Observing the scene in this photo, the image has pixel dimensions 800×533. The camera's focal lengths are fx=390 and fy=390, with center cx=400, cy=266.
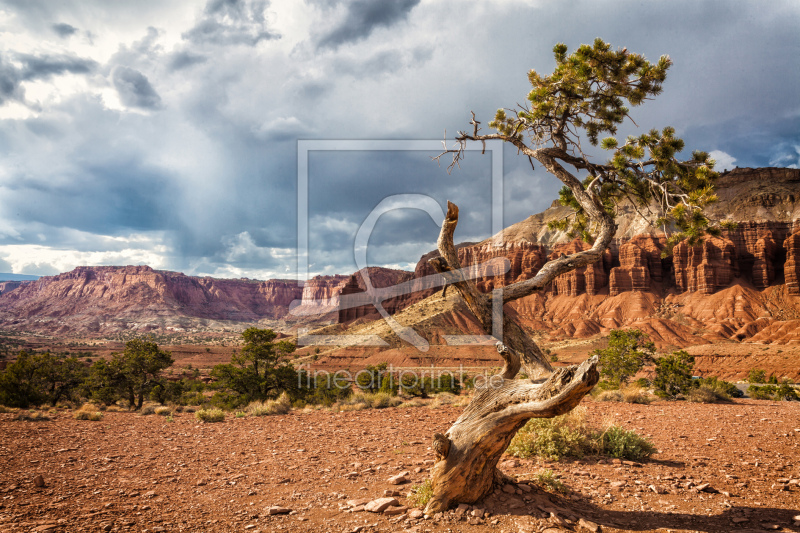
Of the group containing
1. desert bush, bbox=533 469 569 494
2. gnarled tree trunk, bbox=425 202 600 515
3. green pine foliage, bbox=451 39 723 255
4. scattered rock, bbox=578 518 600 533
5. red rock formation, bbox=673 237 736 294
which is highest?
red rock formation, bbox=673 237 736 294

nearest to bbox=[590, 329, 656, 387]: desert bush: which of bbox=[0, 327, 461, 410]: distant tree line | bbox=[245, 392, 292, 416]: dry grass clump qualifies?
bbox=[0, 327, 461, 410]: distant tree line

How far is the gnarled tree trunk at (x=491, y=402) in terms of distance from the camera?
14.3 feet

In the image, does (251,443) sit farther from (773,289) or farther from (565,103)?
(773,289)

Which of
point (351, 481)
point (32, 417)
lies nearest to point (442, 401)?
point (351, 481)

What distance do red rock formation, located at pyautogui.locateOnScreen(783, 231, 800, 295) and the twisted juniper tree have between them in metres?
114

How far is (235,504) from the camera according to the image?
550 cm

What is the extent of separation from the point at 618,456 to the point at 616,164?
5.38 metres

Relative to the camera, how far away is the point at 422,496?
16.6 ft

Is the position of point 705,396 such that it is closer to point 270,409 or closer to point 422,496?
point 422,496

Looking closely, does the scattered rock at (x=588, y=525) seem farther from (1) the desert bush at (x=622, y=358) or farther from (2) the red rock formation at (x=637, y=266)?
(2) the red rock formation at (x=637, y=266)

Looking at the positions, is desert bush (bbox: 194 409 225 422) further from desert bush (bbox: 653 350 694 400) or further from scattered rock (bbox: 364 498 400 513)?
desert bush (bbox: 653 350 694 400)

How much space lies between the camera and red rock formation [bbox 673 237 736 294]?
93375 millimetres

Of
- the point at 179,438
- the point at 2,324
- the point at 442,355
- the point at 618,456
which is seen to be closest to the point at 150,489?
the point at 179,438

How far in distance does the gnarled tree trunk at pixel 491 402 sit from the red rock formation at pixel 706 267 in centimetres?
10698
